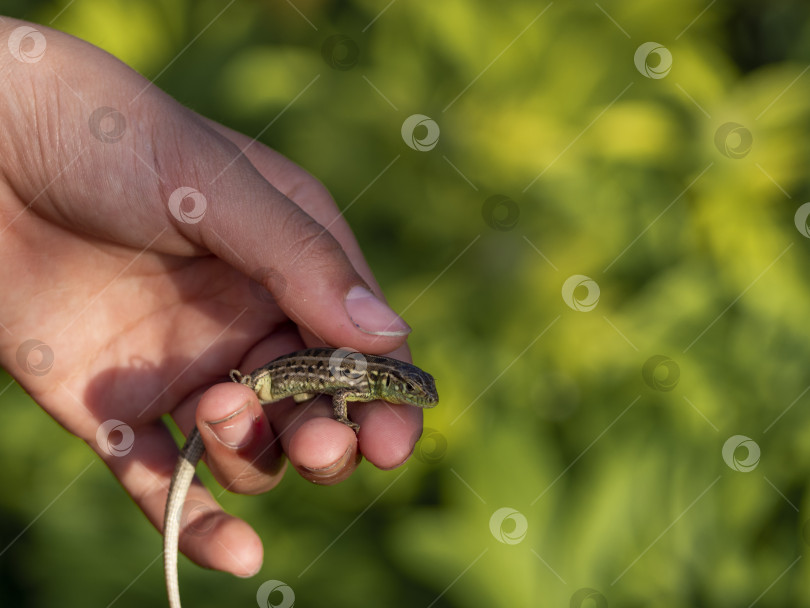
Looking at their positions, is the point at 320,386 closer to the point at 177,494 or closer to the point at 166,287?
the point at 177,494

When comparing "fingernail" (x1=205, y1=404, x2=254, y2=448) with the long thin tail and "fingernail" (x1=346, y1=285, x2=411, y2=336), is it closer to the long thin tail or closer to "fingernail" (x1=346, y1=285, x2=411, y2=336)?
the long thin tail

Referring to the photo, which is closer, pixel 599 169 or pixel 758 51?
pixel 599 169

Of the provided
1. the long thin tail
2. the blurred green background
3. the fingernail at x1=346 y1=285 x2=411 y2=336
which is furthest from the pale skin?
the blurred green background

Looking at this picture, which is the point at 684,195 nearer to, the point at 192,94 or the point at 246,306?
the point at 246,306

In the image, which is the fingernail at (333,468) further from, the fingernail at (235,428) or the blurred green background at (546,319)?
the blurred green background at (546,319)

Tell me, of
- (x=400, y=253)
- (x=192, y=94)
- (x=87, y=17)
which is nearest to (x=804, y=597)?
(x=400, y=253)
